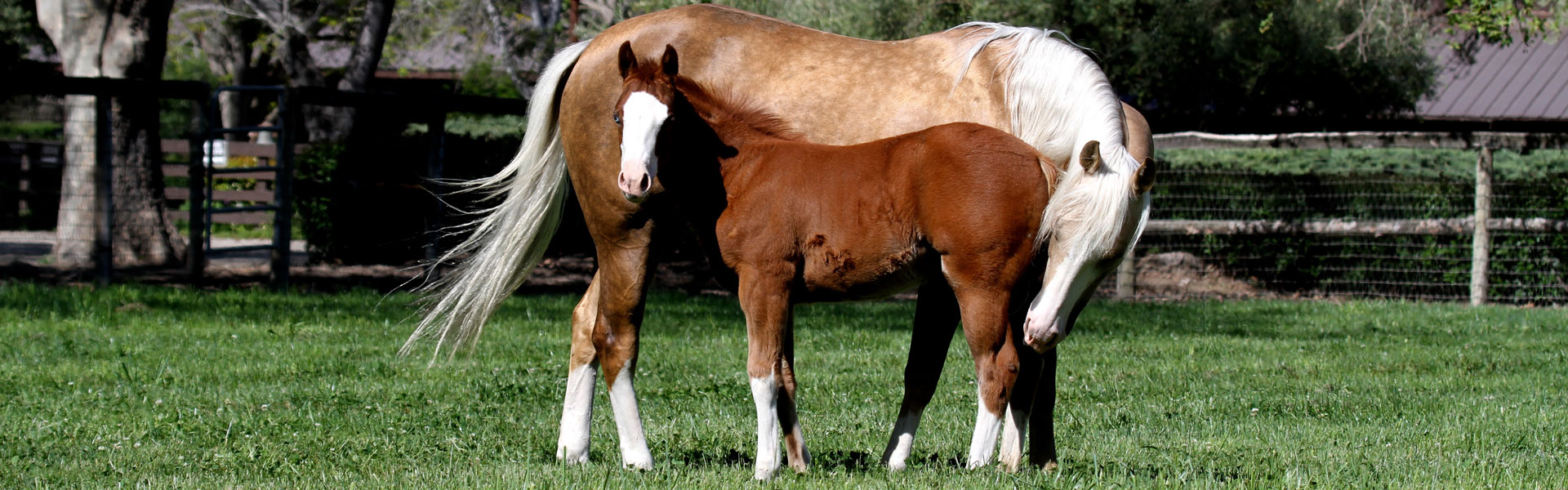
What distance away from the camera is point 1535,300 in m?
12.6

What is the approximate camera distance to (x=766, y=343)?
408 centimetres

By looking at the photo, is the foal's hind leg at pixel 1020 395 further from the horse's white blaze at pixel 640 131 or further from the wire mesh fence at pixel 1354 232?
the wire mesh fence at pixel 1354 232

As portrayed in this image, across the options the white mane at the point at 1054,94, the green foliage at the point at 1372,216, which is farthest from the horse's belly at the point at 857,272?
the green foliage at the point at 1372,216

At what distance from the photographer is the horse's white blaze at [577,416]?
16.4 feet

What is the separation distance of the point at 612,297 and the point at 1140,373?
3.97 m

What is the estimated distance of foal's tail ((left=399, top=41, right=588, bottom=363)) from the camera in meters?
5.66

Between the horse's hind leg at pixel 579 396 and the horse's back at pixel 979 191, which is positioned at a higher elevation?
the horse's back at pixel 979 191

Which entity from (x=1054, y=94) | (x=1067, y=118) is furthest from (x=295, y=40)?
(x=1067, y=118)

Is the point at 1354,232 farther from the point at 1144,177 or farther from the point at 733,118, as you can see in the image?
the point at 733,118

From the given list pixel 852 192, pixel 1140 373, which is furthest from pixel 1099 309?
pixel 852 192

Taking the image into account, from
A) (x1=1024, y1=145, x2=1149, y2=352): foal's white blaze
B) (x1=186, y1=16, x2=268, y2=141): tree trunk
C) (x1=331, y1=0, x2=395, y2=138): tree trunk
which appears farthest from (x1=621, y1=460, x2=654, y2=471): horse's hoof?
(x1=186, y1=16, x2=268, y2=141): tree trunk

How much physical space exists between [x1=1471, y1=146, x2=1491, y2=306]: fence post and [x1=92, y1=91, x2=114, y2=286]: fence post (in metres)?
12.3

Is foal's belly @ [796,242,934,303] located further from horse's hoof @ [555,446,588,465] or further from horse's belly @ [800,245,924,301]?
horse's hoof @ [555,446,588,465]

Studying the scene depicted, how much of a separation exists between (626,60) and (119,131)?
33.0 feet
